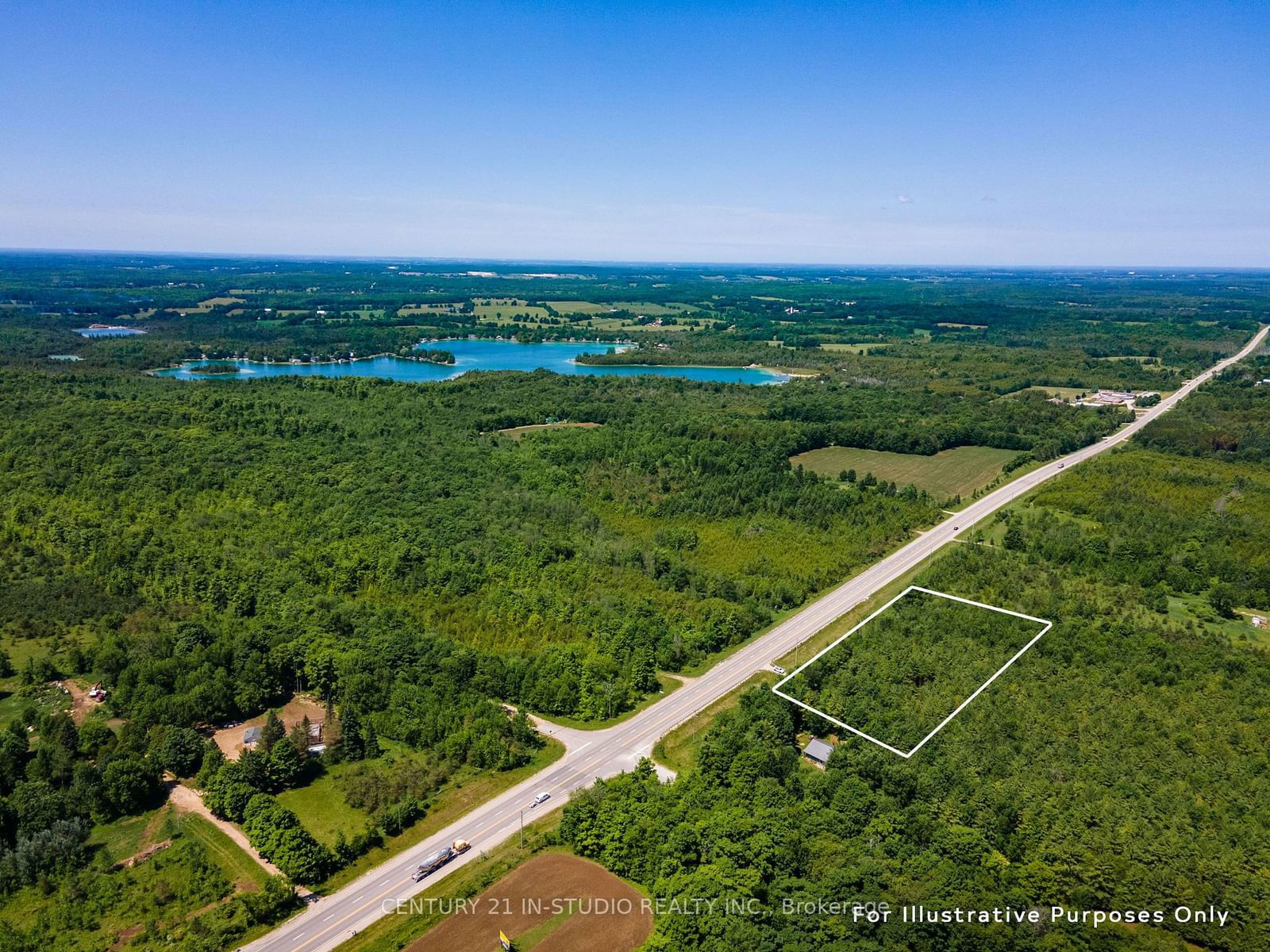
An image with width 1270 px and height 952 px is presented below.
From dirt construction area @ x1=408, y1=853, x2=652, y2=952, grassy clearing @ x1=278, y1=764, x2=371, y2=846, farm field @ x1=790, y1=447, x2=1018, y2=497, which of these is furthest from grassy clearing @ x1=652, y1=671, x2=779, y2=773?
farm field @ x1=790, y1=447, x2=1018, y2=497

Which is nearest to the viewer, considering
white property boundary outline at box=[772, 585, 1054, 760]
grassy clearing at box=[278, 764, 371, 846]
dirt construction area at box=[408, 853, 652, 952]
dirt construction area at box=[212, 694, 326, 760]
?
dirt construction area at box=[408, 853, 652, 952]

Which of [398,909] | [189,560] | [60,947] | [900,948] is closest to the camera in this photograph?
[900,948]

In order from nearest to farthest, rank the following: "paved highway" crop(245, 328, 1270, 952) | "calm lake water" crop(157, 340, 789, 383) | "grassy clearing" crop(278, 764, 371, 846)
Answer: "paved highway" crop(245, 328, 1270, 952) < "grassy clearing" crop(278, 764, 371, 846) < "calm lake water" crop(157, 340, 789, 383)

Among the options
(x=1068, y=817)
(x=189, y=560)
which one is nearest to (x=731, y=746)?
(x=1068, y=817)

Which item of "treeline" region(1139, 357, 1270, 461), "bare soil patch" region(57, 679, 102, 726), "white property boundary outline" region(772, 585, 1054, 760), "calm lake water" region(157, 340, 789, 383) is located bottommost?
"bare soil patch" region(57, 679, 102, 726)

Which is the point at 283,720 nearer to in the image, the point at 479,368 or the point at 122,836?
the point at 122,836

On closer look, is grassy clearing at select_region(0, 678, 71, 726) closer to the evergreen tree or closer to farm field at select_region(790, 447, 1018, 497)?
the evergreen tree

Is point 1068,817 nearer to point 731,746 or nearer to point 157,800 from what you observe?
point 731,746
